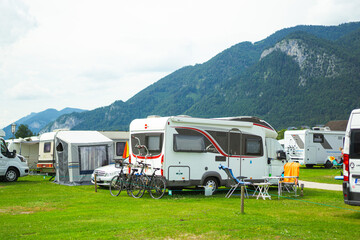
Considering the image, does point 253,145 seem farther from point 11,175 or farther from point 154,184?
point 11,175

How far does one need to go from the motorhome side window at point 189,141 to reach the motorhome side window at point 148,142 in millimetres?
523

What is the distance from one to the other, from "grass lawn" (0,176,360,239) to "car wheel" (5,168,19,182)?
22.2 feet

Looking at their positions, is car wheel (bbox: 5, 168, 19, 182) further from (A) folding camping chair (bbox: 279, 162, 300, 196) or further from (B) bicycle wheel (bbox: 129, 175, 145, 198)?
(A) folding camping chair (bbox: 279, 162, 300, 196)

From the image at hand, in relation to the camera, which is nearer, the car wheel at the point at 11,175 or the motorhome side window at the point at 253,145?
the motorhome side window at the point at 253,145

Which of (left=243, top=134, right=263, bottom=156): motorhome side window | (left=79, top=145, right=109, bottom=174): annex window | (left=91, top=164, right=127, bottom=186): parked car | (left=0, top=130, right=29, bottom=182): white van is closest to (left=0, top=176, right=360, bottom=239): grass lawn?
(left=243, top=134, right=263, bottom=156): motorhome side window

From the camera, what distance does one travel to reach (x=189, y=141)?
43.0ft

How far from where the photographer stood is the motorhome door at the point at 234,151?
13.9 meters

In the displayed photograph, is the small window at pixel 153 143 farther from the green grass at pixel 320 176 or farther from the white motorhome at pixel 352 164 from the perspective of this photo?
the green grass at pixel 320 176

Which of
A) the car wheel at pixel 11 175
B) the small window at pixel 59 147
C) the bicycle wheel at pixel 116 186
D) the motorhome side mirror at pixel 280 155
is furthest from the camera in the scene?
the car wheel at pixel 11 175

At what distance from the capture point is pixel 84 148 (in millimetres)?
17984

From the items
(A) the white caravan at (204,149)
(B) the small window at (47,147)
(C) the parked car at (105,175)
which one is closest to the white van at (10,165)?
(B) the small window at (47,147)

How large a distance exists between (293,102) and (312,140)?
3951 inches

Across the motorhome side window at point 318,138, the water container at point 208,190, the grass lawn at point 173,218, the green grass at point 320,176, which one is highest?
the motorhome side window at point 318,138

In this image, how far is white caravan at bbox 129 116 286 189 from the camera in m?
12.8
